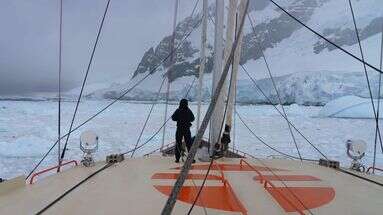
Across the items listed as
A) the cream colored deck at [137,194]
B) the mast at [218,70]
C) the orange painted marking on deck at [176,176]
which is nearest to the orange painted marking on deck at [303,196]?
the cream colored deck at [137,194]

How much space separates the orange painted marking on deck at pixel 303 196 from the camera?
379 centimetres

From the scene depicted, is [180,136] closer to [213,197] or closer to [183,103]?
[183,103]

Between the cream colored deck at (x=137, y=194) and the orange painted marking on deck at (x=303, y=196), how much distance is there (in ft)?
0.22

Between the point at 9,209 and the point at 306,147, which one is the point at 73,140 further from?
the point at 9,209

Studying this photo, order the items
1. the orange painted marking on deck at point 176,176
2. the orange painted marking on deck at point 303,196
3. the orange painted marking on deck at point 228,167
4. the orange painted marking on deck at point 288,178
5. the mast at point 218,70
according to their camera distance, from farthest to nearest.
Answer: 1. the mast at point 218,70
2. the orange painted marking on deck at point 228,167
3. the orange painted marking on deck at point 288,178
4. the orange painted marking on deck at point 176,176
5. the orange painted marking on deck at point 303,196

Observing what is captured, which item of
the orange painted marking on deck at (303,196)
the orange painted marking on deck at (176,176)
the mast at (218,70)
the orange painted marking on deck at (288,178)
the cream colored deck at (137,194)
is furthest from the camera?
the mast at (218,70)

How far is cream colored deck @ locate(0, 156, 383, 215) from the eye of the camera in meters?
3.59

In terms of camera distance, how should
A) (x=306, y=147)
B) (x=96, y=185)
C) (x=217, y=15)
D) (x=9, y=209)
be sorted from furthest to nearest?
1. (x=306, y=147)
2. (x=217, y=15)
3. (x=96, y=185)
4. (x=9, y=209)

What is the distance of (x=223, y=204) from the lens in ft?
12.3

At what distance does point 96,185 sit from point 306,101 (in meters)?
55.9

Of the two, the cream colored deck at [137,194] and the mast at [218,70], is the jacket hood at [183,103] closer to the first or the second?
the mast at [218,70]

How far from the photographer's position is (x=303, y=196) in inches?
162

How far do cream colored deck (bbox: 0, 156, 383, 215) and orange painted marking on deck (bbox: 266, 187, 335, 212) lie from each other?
7 centimetres

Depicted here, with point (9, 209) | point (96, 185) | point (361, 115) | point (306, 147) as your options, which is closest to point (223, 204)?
point (96, 185)
